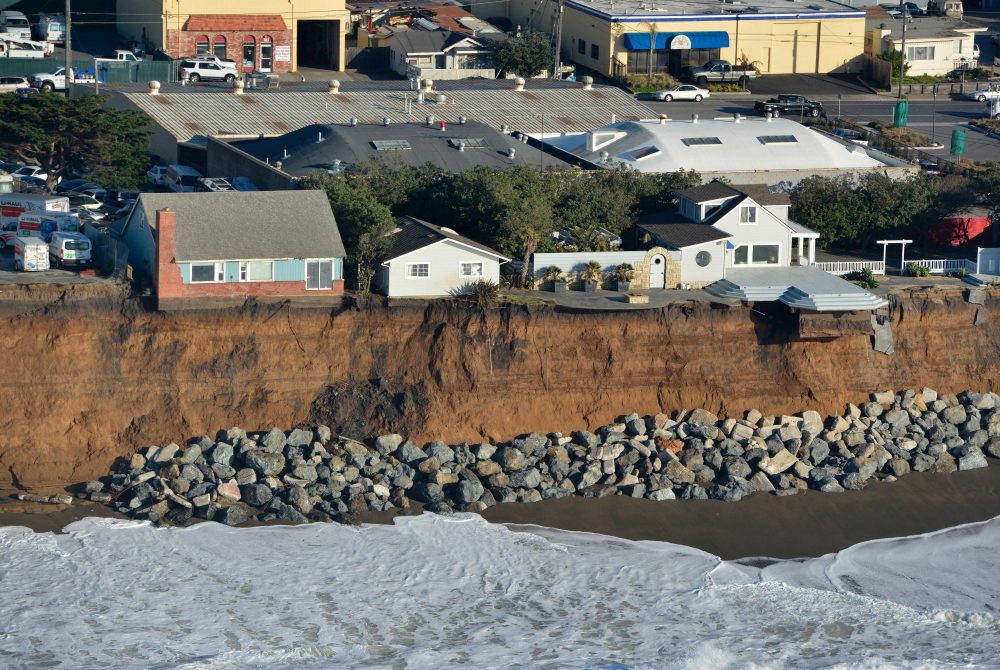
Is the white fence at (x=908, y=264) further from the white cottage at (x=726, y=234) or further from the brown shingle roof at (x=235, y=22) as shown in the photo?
the brown shingle roof at (x=235, y=22)

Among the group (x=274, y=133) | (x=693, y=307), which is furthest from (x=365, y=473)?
(x=274, y=133)

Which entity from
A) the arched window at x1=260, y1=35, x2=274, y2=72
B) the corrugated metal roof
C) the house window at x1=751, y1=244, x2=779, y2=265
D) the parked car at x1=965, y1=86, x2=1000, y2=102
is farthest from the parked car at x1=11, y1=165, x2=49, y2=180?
the parked car at x1=965, y1=86, x2=1000, y2=102

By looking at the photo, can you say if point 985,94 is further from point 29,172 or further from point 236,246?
point 236,246

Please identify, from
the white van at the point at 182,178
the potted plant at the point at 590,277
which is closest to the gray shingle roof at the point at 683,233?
the potted plant at the point at 590,277

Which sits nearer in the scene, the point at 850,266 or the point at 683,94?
the point at 850,266

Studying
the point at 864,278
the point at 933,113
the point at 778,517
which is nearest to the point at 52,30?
the point at 933,113

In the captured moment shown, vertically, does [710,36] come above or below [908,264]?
above

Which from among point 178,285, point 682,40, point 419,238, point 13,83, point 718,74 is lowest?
point 178,285
